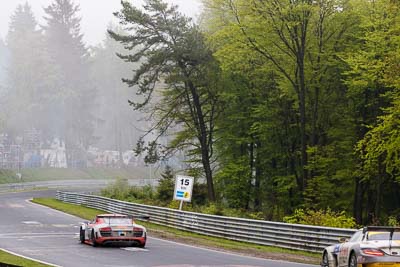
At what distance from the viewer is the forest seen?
41.3 meters

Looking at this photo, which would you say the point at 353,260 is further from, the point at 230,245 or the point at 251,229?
the point at 251,229

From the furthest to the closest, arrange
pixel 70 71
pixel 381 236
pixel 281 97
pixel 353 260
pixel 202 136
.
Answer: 1. pixel 70 71
2. pixel 202 136
3. pixel 281 97
4. pixel 353 260
5. pixel 381 236

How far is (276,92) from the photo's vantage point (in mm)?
52688

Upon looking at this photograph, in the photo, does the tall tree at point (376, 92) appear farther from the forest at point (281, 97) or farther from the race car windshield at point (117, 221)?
the race car windshield at point (117, 221)

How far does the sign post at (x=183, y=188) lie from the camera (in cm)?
3900

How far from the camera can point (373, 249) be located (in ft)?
49.3

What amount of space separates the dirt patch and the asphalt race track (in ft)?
2.57

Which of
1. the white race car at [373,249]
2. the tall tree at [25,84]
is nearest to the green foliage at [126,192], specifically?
the white race car at [373,249]

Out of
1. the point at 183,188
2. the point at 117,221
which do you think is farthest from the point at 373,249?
the point at 183,188

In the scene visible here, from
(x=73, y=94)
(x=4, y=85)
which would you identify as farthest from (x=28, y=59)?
(x=4, y=85)

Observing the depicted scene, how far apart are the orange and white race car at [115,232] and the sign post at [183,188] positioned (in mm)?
12065

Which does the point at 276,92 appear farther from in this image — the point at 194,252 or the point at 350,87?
the point at 194,252

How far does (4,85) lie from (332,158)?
9229cm

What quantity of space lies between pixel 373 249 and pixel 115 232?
12938mm
